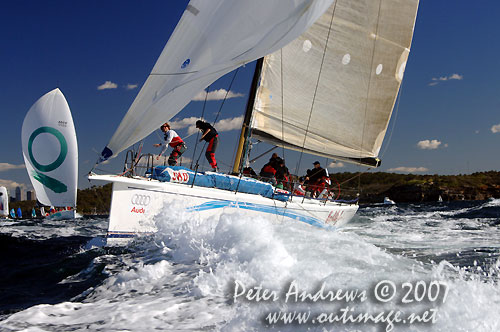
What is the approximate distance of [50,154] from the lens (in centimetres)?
1678

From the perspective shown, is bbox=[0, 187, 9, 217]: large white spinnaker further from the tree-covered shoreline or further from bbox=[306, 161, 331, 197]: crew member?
bbox=[306, 161, 331, 197]: crew member

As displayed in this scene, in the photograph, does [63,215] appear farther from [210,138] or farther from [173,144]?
[210,138]

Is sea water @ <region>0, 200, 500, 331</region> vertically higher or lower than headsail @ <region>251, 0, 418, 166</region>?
lower

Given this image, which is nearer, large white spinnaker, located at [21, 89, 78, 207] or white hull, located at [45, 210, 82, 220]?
large white spinnaker, located at [21, 89, 78, 207]

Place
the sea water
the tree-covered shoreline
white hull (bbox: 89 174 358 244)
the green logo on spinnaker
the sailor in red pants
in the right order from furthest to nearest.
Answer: the tree-covered shoreline, the green logo on spinnaker, the sailor in red pants, white hull (bbox: 89 174 358 244), the sea water

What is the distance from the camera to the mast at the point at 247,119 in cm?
1017

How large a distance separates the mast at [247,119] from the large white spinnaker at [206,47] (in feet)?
13.0

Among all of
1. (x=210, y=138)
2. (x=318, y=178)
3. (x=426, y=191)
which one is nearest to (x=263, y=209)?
(x=210, y=138)

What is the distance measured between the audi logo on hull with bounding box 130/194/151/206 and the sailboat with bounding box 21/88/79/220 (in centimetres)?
1211

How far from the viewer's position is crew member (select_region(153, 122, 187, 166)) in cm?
861

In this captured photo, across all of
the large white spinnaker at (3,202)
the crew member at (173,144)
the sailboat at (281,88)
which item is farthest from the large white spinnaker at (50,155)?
the sailboat at (281,88)

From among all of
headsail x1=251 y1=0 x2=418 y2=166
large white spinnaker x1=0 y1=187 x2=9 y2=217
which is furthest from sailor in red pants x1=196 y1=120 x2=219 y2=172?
large white spinnaker x1=0 y1=187 x2=9 y2=217

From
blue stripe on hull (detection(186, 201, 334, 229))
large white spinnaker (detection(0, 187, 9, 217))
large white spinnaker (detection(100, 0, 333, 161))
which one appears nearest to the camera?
large white spinnaker (detection(100, 0, 333, 161))

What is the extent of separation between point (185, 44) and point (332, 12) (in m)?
6.81
